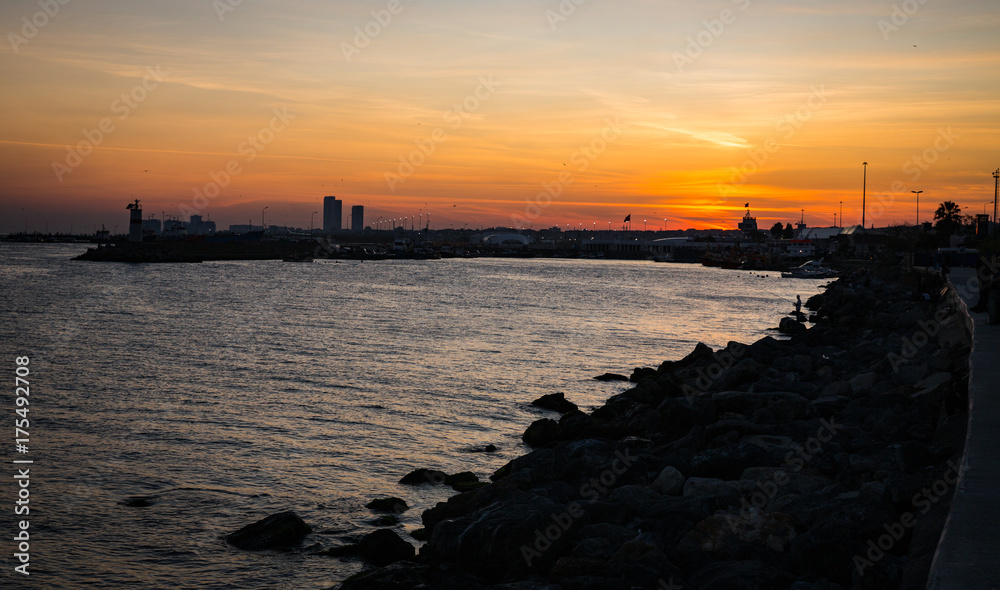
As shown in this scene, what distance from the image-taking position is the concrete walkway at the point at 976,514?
4910 mm

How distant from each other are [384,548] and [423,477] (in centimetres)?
291

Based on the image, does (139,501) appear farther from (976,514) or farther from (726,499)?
(976,514)

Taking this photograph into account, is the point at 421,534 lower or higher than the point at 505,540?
lower

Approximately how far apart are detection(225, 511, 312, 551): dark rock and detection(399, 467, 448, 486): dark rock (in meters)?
2.25

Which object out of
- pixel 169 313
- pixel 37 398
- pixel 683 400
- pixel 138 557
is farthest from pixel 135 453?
pixel 169 313

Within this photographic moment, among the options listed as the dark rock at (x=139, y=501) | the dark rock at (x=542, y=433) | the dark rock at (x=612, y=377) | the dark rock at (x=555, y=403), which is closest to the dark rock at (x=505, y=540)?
the dark rock at (x=139, y=501)

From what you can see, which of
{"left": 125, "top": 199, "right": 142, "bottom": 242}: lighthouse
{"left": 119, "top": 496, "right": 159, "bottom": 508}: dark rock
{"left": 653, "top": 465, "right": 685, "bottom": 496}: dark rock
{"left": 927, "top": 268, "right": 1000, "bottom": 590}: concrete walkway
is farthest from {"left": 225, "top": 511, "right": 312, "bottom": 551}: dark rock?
{"left": 125, "top": 199, "right": 142, "bottom": 242}: lighthouse

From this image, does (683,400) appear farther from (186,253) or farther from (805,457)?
(186,253)

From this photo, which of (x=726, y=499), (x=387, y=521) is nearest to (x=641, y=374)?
(x=387, y=521)

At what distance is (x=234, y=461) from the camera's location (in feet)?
42.5

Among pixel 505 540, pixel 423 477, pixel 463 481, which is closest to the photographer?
pixel 505 540

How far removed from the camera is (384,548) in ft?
29.6

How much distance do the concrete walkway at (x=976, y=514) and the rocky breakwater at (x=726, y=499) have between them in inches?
13.9

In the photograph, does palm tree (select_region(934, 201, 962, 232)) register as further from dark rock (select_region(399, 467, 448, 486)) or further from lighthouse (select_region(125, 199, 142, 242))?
lighthouse (select_region(125, 199, 142, 242))
